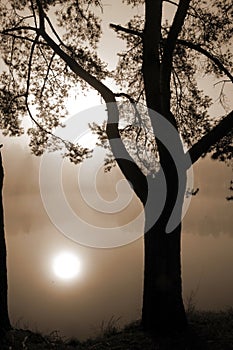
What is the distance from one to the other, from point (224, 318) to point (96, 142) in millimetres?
5188

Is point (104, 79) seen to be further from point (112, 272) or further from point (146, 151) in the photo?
point (112, 272)

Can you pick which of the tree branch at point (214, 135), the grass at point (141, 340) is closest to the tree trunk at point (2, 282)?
the grass at point (141, 340)

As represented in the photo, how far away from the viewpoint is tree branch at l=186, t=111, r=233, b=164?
9.52 meters

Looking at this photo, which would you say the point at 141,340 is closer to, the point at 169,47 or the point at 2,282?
the point at 2,282

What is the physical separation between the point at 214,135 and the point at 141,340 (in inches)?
160

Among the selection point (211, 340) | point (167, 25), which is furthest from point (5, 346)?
point (167, 25)

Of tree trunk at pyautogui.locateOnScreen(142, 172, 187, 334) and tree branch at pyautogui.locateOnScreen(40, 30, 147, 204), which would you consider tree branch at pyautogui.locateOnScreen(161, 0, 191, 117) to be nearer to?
tree branch at pyautogui.locateOnScreen(40, 30, 147, 204)

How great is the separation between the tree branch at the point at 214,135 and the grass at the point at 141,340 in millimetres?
3279

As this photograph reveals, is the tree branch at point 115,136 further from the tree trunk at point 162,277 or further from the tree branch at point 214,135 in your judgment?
the tree branch at point 214,135

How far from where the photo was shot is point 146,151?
12695 millimetres

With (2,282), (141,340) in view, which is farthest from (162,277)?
(2,282)

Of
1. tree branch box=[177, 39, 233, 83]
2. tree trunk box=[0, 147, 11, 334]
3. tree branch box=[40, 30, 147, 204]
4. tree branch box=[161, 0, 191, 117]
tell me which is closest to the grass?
tree trunk box=[0, 147, 11, 334]

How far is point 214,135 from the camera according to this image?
31.4 ft

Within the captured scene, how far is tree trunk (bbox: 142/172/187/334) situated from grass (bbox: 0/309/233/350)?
279 mm
